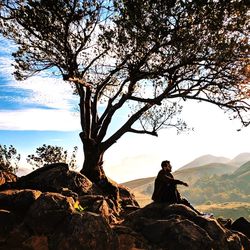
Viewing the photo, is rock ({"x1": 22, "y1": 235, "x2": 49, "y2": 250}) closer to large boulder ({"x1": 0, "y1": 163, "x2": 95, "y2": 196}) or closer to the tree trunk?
large boulder ({"x1": 0, "y1": 163, "x2": 95, "y2": 196})

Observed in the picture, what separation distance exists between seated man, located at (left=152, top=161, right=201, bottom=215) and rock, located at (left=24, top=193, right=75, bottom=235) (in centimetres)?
473

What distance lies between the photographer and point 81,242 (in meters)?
14.4

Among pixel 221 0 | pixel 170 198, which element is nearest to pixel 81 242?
pixel 170 198

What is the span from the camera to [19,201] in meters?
16.9

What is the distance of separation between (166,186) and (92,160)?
891 cm

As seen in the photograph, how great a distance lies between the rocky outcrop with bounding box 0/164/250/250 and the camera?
1482cm

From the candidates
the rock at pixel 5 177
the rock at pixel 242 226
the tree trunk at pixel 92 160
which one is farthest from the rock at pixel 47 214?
the rock at pixel 242 226

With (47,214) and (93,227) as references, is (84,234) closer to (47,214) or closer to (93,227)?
(93,227)

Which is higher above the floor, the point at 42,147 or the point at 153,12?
the point at 153,12

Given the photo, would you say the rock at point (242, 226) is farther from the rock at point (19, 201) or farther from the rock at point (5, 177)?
the rock at point (5, 177)

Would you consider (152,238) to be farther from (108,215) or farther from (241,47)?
(241,47)

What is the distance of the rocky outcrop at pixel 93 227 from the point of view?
14.8 m

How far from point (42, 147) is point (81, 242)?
19309 mm

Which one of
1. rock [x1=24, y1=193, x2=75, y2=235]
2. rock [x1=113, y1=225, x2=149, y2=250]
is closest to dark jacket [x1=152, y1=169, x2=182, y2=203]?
rock [x1=113, y1=225, x2=149, y2=250]
